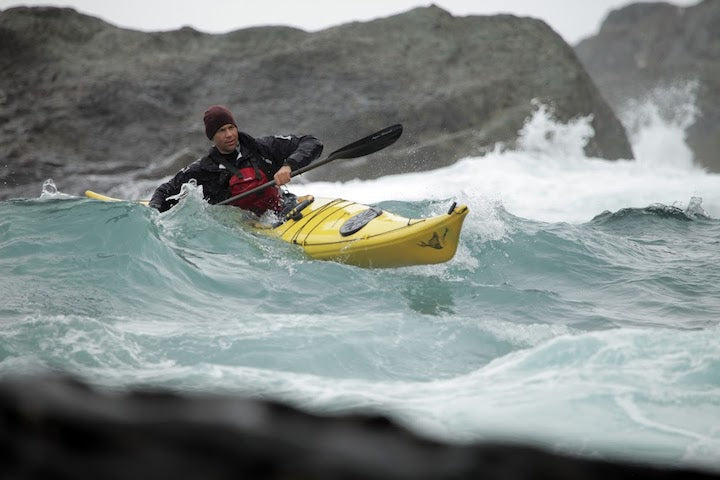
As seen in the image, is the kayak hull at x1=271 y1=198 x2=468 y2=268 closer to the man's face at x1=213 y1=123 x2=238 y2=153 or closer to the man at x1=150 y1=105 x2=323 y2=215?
the man at x1=150 y1=105 x2=323 y2=215

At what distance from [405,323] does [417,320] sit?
93mm

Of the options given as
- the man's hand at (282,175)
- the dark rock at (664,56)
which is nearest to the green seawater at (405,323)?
the man's hand at (282,175)

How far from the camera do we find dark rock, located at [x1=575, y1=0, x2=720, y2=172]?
75.2ft

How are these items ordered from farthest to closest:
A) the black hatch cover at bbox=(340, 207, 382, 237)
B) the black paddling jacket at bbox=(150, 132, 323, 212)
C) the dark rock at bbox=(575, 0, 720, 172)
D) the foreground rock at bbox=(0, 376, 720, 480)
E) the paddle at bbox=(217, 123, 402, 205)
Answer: the dark rock at bbox=(575, 0, 720, 172)
the paddle at bbox=(217, 123, 402, 205)
the black paddling jacket at bbox=(150, 132, 323, 212)
the black hatch cover at bbox=(340, 207, 382, 237)
the foreground rock at bbox=(0, 376, 720, 480)

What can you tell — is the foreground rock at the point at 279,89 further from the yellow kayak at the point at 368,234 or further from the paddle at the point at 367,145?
the yellow kayak at the point at 368,234

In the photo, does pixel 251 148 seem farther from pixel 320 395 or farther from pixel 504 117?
pixel 504 117

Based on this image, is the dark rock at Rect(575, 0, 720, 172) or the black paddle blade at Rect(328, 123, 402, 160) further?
the dark rock at Rect(575, 0, 720, 172)

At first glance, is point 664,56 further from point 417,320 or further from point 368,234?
point 417,320

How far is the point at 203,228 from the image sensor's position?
645 cm

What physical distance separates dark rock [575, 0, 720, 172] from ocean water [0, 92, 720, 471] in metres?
15.7

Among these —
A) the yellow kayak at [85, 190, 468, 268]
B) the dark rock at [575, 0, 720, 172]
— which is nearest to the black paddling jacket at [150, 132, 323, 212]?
the yellow kayak at [85, 190, 468, 268]

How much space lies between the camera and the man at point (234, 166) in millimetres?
6266

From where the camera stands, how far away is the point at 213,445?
59 cm

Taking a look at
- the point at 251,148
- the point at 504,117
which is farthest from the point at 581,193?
the point at 251,148
